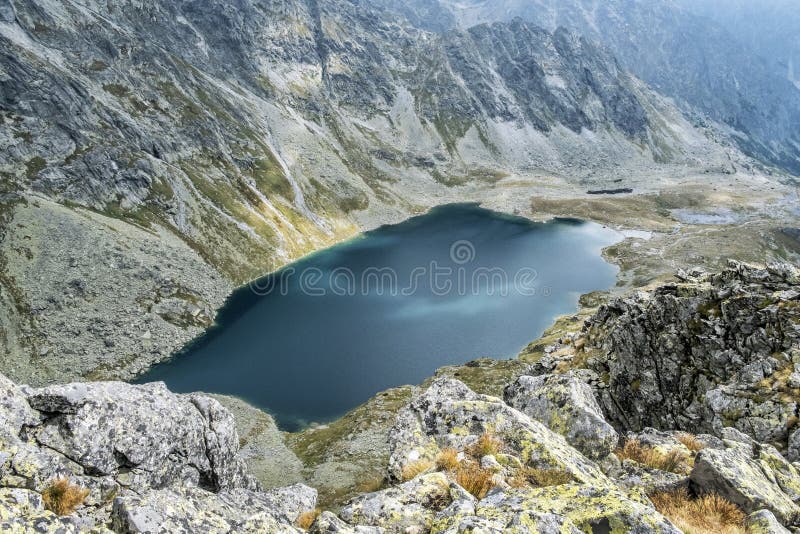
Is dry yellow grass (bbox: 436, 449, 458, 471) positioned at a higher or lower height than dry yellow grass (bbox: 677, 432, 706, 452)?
higher

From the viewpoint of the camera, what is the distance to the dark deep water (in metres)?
59.2

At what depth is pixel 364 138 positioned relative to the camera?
199 m

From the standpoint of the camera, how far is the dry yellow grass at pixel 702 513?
332 inches

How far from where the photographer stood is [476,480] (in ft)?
34.7

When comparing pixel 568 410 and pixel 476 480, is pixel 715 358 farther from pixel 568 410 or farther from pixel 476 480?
pixel 476 480

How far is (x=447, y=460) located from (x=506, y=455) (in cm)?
157

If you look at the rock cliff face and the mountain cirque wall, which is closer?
the mountain cirque wall

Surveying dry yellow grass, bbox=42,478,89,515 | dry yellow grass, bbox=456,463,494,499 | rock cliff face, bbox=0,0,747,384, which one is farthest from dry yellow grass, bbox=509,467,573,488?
rock cliff face, bbox=0,0,747,384

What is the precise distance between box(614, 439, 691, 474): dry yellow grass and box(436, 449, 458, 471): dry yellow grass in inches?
206

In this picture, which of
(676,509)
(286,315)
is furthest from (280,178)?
(676,509)

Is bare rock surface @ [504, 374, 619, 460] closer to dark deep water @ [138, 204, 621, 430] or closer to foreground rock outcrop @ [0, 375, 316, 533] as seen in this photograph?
foreground rock outcrop @ [0, 375, 316, 533]

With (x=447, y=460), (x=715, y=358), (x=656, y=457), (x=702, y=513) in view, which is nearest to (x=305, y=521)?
Answer: (x=447, y=460)

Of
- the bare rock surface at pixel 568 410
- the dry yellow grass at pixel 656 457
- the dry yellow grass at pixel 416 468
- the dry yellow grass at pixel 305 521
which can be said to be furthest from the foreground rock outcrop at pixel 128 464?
the dry yellow grass at pixel 656 457

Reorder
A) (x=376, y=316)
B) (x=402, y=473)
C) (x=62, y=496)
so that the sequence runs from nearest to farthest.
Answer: (x=62, y=496)
(x=402, y=473)
(x=376, y=316)
